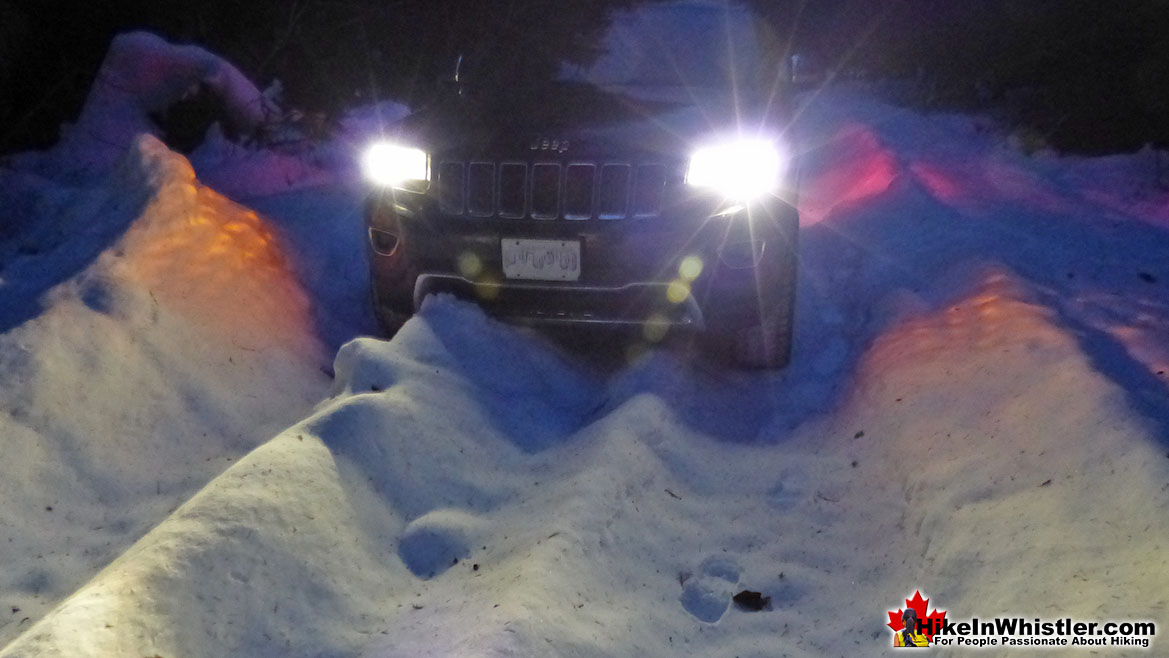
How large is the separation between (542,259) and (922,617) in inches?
92.0

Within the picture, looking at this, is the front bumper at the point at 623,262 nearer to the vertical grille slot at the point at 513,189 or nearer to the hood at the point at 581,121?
the vertical grille slot at the point at 513,189

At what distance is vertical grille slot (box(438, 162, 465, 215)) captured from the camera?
14.2 ft

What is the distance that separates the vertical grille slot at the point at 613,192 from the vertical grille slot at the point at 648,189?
0.05m

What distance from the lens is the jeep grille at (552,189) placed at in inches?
163

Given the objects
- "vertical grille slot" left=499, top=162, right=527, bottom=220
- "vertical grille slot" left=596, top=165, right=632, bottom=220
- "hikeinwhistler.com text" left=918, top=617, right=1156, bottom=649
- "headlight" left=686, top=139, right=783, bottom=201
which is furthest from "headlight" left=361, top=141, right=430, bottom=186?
"hikeinwhistler.com text" left=918, top=617, right=1156, bottom=649

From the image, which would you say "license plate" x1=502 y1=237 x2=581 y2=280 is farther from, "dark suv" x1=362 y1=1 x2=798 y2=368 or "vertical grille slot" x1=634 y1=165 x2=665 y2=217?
"vertical grille slot" x1=634 y1=165 x2=665 y2=217

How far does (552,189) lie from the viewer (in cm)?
421

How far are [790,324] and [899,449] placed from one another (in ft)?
3.26

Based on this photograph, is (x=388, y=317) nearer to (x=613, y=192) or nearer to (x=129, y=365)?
(x=129, y=365)

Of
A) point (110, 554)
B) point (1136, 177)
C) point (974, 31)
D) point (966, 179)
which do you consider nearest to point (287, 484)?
point (110, 554)

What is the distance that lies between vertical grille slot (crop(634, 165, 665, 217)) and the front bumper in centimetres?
7

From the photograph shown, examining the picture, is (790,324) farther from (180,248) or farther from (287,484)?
(180,248)

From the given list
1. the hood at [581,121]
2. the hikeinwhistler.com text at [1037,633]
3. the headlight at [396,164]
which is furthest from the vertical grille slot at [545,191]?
the hikeinwhistler.com text at [1037,633]

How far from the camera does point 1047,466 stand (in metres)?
3.21
